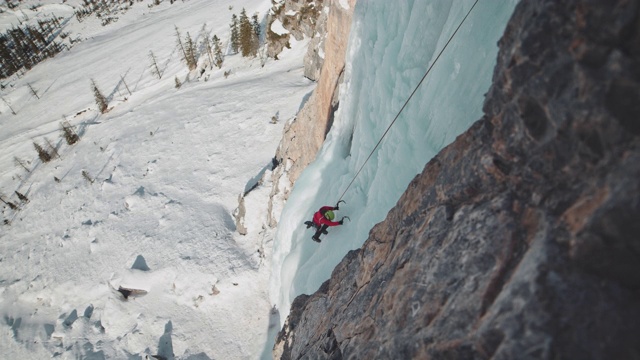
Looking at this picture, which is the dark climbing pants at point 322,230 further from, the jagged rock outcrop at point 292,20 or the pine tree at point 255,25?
the pine tree at point 255,25

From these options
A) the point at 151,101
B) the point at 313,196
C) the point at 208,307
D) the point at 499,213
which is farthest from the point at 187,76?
the point at 499,213

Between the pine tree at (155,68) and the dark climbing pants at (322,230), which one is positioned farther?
the pine tree at (155,68)

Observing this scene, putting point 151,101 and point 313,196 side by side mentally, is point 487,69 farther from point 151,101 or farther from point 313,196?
point 151,101

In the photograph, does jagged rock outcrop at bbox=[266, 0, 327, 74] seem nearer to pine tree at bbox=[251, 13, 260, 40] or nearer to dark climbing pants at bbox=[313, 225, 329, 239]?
pine tree at bbox=[251, 13, 260, 40]

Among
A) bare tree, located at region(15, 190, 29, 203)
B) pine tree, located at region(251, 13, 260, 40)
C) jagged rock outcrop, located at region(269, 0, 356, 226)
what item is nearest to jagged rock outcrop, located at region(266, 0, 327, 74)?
pine tree, located at region(251, 13, 260, 40)

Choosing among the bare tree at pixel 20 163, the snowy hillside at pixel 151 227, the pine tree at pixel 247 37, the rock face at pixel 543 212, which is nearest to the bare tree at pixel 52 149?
the snowy hillside at pixel 151 227

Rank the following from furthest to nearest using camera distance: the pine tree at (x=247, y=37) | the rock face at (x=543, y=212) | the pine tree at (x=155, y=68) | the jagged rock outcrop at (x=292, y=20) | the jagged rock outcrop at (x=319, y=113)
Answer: the pine tree at (x=155, y=68) → the pine tree at (x=247, y=37) → the jagged rock outcrop at (x=292, y=20) → the jagged rock outcrop at (x=319, y=113) → the rock face at (x=543, y=212)
